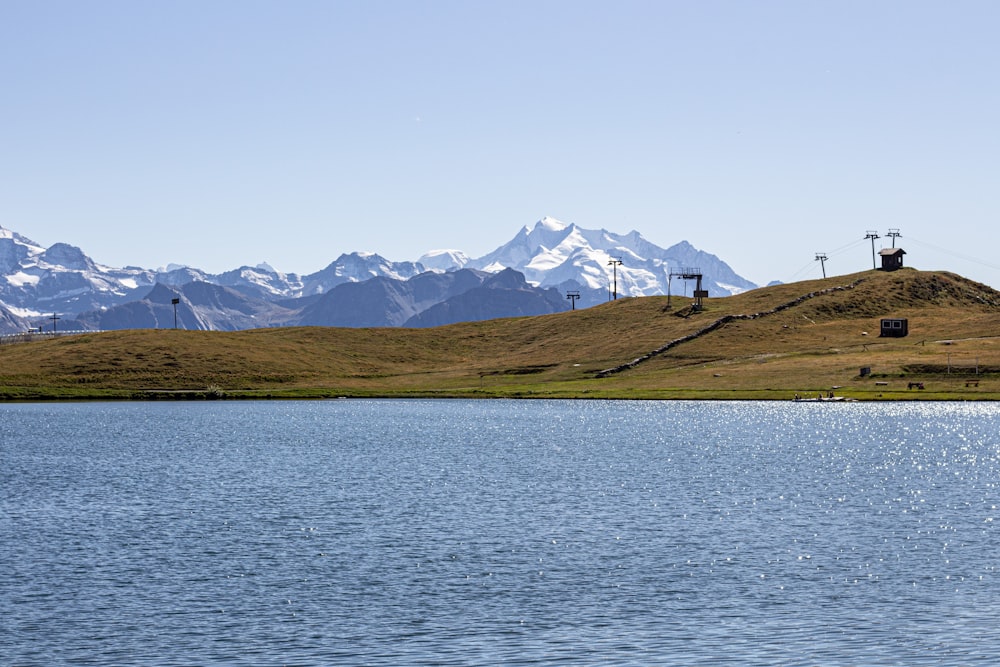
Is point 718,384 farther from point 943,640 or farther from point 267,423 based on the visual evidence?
point 943,640

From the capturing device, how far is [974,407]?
158625 millimetres

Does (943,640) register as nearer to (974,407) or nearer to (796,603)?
(796,603)

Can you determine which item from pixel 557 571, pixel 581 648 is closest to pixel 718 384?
pixel 557 571

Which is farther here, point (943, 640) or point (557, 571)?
point (557, 571)

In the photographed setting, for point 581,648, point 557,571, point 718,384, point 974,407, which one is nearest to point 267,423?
point 718,384

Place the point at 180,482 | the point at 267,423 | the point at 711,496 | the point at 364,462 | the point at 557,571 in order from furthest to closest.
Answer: the point at 267,423
the point at 364,462
the point at 180,482
the point at 711,496
the point at 557,571

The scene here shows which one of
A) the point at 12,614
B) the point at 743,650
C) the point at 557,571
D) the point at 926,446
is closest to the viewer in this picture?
the point at 743,650

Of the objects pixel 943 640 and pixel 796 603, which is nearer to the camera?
pixel 943 640

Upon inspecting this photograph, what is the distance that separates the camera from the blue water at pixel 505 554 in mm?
39031

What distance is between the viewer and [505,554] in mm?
54562

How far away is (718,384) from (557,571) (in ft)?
492

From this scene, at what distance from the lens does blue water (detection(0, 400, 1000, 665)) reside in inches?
1537

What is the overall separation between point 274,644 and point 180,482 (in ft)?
163

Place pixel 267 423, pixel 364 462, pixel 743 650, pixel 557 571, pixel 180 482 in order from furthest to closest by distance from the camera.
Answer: pixel 267 423
pixel 364 462
pixel 180 482
pixel 557 571
pixel 743 650
